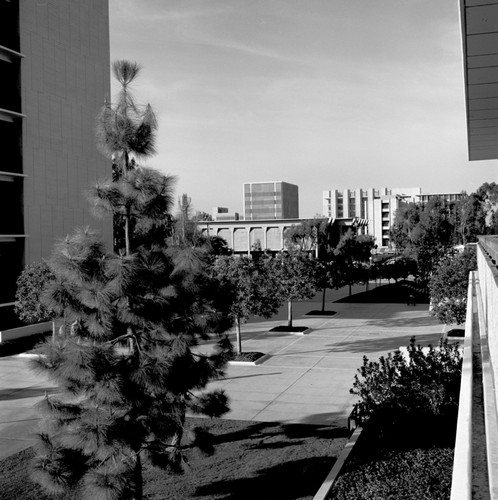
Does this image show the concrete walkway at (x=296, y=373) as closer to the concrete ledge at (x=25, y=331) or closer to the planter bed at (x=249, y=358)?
the planter bed at (x=249, y=358)

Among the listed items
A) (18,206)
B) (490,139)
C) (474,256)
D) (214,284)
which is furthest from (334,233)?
(214,284)

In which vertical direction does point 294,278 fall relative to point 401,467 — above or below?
above

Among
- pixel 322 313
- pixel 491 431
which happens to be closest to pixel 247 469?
pixel 491 431

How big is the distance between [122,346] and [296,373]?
32.3ft

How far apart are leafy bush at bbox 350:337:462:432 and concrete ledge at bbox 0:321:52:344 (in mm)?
17552

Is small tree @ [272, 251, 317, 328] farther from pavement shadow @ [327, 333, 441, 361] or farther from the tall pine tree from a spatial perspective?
the tall pine tree

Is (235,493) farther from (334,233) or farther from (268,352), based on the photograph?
(334,233)

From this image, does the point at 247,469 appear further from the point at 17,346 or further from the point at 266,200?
the point at 266,200

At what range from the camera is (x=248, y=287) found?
19453 mm

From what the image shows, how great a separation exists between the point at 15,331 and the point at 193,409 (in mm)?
17751

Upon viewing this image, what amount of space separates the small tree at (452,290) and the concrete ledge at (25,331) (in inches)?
649

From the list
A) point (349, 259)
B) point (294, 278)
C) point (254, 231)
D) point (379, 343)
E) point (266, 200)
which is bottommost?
point (379, 343)

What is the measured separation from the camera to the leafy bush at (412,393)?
957 centimetres

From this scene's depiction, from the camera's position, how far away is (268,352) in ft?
66.9
